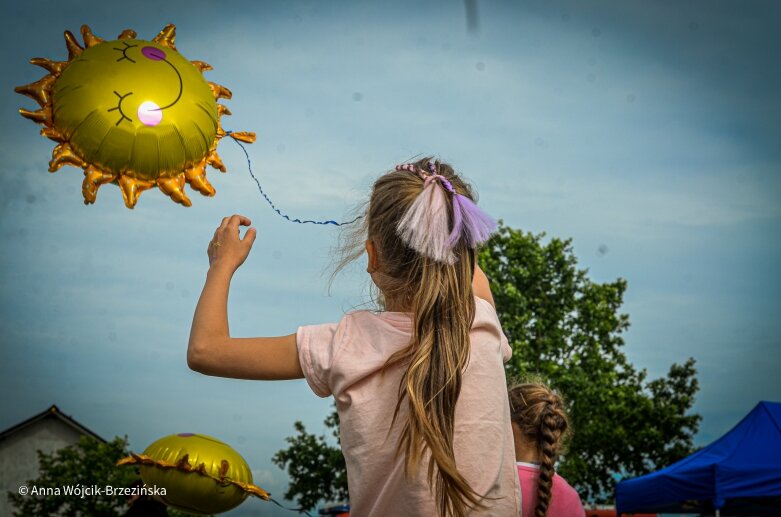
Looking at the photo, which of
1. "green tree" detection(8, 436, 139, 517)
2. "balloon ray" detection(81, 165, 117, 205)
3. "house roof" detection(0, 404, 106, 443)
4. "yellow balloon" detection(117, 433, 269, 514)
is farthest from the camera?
"house roof" detection(0, 404, 106, 443)

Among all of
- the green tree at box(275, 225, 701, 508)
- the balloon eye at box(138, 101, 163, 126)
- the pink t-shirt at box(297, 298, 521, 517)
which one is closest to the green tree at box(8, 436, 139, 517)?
the green tree at box(275, 225, 701, 508)

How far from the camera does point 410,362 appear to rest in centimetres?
186

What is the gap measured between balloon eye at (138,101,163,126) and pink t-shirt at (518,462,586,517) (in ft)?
6.91

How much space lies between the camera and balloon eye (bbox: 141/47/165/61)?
9.23ft

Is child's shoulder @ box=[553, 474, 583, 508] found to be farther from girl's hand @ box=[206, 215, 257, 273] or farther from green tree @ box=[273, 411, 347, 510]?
green tree @ box=[273, 411, 347, 510]

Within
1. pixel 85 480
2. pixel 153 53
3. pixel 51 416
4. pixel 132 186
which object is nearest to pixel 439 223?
pixel 132 186

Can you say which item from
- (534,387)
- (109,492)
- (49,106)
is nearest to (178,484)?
(534,387)

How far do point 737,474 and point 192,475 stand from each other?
526 centimetres

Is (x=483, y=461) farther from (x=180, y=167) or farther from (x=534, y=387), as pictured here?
(x=534, y=387)

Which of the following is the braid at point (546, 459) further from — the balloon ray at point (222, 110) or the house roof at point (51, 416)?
the house roof at point (51, 416)

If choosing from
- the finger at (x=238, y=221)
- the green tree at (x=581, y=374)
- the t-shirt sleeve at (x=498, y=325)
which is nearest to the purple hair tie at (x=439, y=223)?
the t-shirt sleeve at (x=498, y=325)

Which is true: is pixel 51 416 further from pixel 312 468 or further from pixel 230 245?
pixel 230 245

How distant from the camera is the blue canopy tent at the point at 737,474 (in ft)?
23.9

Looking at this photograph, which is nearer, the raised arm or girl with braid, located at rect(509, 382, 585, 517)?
the raised arm
